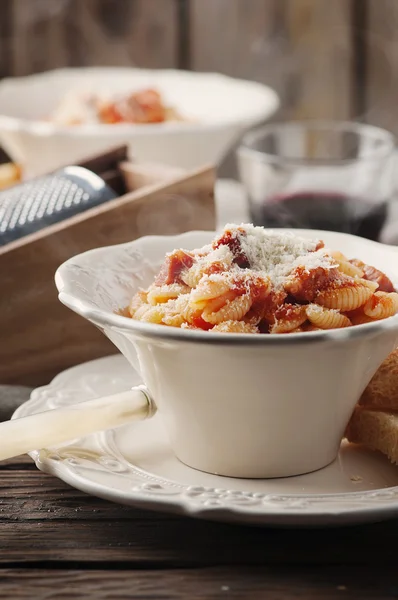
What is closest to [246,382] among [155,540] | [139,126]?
[155,540]

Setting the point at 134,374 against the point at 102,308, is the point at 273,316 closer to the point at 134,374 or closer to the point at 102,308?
the point at 102,308

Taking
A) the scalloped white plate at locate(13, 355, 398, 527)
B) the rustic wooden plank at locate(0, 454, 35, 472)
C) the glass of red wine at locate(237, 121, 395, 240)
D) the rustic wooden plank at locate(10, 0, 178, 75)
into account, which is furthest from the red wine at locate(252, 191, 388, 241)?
the rustic wooden plank at locate(10, 0, 178, 75)

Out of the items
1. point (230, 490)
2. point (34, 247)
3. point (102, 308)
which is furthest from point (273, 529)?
point (34, 247)

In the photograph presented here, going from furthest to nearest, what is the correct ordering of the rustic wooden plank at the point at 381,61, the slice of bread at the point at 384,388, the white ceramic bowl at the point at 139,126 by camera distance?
1. the rustic wooden plank at the point at 381,61
2. the white ceramic bowl at the point at 139,126
3. the slice of bread at the point at 384,388

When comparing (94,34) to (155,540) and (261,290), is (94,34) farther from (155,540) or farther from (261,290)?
(155,540)

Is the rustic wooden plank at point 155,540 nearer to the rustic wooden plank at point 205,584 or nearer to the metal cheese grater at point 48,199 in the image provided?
the rustic wooden plank at point 205,584

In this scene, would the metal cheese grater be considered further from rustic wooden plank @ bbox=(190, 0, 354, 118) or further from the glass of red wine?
rustic wooden plank @ bbox=(190, 0, 354, 118)

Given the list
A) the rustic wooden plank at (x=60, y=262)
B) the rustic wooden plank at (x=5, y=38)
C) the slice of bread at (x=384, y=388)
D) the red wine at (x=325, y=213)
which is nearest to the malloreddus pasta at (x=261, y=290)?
the slice of bread at (x=384, y=388)
